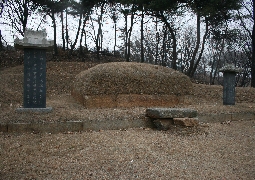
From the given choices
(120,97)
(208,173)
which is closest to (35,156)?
(208,173)

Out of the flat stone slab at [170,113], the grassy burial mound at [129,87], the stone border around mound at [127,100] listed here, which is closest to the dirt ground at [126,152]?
the flat stone slab at [170,113]

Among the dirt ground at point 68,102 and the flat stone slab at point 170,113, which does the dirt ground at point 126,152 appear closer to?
the dirt ground at point 68,102

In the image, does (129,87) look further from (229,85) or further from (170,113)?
(229,85)

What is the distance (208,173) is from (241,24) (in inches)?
646

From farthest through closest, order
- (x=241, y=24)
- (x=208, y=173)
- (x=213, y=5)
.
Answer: (x=241, y=24) < (x=213, y=5) < (x=208, y=173)

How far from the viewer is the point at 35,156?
3.79 m

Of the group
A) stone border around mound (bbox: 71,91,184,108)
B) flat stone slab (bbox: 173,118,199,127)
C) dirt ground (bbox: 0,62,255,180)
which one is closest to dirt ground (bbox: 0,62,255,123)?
dirt ground (bbox: 0,62,255,180)

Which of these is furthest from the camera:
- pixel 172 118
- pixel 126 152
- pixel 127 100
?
pixel 127 100

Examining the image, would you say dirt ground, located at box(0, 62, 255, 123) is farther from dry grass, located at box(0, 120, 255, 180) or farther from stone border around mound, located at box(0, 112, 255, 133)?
dry grass, located at box(0, 120, 255, 180)

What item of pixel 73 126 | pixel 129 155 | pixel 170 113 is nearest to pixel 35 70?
pixel 73 126

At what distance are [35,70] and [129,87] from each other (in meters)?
2.97

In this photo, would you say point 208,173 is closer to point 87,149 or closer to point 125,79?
point 87,149

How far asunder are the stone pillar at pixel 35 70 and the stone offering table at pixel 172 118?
8.45ft

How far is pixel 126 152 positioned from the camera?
4.07m
